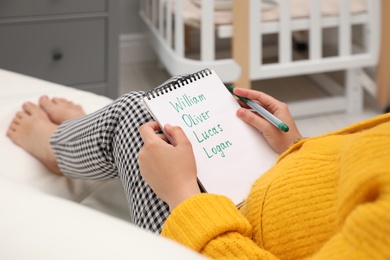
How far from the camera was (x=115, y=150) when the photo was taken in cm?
116

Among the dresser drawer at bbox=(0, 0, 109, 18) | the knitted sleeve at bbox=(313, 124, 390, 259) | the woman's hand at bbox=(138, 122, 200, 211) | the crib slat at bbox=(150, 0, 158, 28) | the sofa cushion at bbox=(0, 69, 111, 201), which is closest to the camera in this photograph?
the knitted sleeve at bbox=(313, 124, 390, 259)

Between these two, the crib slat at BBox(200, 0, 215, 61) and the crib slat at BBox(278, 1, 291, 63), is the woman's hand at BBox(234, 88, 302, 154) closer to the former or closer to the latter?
the crib slat at BBox(200, 0, 215, 61)

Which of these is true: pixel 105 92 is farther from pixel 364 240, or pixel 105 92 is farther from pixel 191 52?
pixel 364 240

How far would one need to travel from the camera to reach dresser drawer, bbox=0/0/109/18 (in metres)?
2.17

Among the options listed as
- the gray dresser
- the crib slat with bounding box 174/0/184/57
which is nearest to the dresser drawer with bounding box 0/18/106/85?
the gray dresser

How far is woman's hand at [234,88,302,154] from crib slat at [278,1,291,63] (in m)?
1.30

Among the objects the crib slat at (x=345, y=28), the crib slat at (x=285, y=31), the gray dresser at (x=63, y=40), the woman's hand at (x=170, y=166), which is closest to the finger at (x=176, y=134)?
the woman's hand at (x=170, y=166)

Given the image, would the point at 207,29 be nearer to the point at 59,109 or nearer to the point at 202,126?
the point at 59,109

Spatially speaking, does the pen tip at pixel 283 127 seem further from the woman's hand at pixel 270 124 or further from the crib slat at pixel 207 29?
the crib slat at pixel 207 29

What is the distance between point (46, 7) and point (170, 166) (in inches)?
55.1

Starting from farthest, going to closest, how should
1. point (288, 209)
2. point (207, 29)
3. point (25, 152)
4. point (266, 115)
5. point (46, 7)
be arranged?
1. point (207, 29)
2. point (46, 7)
3. point (25, 152)
4. point (266, 115)
5. point (288, 209)

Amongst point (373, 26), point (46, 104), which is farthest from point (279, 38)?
point (46, 104)

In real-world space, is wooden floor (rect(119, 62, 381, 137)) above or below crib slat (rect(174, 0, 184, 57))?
below

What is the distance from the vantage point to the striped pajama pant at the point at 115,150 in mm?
1033
